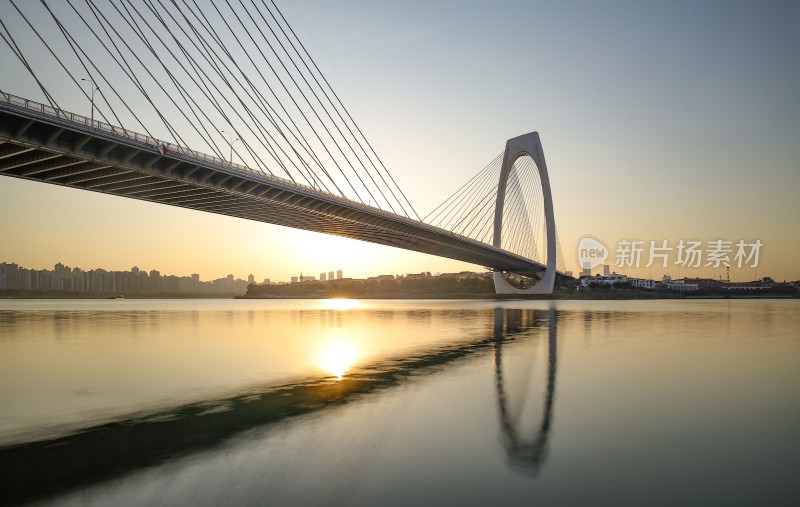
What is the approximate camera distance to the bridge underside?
25.5 meters

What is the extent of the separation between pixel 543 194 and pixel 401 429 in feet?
287

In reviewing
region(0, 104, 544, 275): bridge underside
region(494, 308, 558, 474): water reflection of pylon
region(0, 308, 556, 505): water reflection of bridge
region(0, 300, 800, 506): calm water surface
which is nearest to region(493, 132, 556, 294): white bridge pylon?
region(0, 104, 544, 275): bridge underside

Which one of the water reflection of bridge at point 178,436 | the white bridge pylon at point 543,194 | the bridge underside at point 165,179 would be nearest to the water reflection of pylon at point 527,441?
the water reflection of bridge at point 178,436

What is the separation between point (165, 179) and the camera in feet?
109

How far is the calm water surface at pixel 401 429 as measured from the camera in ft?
21.2

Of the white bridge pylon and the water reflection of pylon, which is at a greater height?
the white bridge pylon

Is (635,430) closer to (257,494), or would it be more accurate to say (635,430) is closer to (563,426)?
(563,426)

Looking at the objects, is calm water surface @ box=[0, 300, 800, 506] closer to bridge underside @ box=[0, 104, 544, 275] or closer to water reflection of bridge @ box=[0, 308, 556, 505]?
water reflection of bridge @ box=[0, 308, 556, 505]

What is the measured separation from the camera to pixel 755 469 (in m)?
7.36

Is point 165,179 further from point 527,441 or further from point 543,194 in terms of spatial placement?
point 543,194

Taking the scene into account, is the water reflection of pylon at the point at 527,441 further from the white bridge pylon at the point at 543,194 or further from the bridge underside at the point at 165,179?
the white bridge pylon at the point at 543,194

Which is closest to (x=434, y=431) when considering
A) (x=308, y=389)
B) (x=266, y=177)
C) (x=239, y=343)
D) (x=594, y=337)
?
(x=308, y=389)

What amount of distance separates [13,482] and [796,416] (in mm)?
13348

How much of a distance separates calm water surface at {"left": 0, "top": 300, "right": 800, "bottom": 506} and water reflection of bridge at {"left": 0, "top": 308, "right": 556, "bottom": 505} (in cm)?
5
